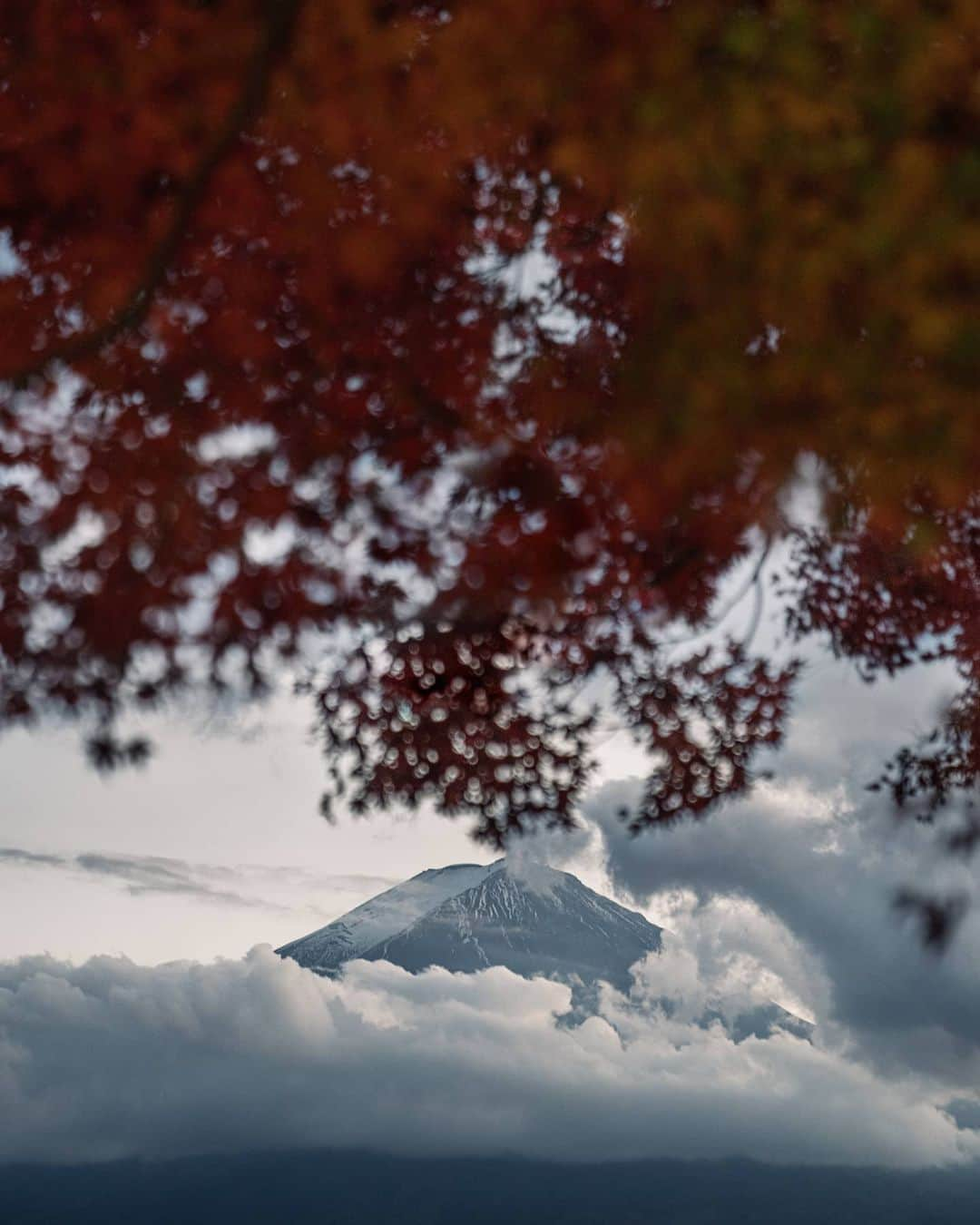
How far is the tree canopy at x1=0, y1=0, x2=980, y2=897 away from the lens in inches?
191

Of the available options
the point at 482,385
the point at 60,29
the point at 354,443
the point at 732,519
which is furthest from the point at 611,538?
the point at 60,29

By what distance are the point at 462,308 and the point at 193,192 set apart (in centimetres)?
244

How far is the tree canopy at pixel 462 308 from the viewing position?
485 centimetres

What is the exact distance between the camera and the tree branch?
17.7ft

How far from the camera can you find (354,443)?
7.56m

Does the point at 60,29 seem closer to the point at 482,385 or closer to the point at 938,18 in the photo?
the point at 482,385

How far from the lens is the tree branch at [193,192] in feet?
17.7

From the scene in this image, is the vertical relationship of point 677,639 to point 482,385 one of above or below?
below

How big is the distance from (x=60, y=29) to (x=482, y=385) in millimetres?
3585

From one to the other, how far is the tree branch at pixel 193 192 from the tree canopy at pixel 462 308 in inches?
0.7

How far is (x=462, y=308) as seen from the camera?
25.7ft

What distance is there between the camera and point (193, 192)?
5.80m

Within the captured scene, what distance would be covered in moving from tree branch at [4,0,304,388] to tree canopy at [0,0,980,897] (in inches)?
0.7

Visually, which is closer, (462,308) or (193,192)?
(193,192)
